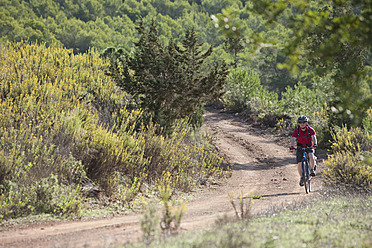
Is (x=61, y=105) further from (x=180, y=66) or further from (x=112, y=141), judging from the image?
(x=180, y=66)

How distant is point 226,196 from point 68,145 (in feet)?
13.1

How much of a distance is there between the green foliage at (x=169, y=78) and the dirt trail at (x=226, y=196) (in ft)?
8.72

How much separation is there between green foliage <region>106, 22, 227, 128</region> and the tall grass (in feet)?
2.25

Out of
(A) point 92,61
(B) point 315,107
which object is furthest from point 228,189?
(B) point 315,107

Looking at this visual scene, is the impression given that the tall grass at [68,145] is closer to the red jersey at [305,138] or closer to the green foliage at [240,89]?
the red jersey at [305,138]

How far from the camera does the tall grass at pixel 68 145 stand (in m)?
6.79

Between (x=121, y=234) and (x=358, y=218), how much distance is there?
3.65 meters

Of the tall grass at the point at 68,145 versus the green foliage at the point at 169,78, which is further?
the green foliage at the point at 169,78

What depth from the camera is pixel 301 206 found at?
22.9 ft

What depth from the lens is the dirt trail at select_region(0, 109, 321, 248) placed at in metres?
5.37

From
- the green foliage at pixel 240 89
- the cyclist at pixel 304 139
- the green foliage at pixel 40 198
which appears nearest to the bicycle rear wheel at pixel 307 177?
the cyclist at pixel 304 139

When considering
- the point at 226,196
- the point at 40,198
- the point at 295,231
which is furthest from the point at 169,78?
the point at 295,231

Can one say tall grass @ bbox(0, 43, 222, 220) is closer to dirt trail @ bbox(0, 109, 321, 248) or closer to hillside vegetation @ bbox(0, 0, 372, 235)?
hillside vegetation @ bbox(0, 0, 372, 235)

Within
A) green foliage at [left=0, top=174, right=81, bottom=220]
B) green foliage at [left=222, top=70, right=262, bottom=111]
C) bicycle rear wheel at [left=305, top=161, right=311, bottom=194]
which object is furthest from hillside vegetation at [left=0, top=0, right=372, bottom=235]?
green foliage at [left=222, top=70, right=262, bottom=111]
